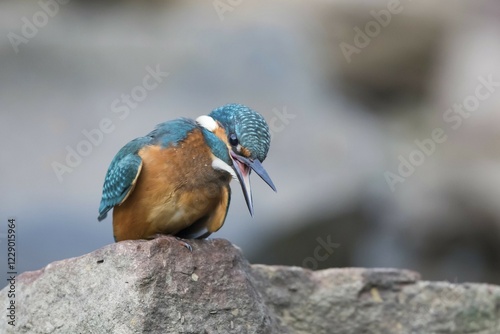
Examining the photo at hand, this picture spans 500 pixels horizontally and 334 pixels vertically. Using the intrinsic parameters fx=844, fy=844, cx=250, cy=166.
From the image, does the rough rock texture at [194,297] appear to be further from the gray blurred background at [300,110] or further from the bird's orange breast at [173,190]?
the gray blurred background at [300,110]

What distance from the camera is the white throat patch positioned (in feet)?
12.5

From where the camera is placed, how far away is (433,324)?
4.33 meters

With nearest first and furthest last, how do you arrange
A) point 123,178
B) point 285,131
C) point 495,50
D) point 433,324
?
point 123,178, point 433,324, point 285,131, point 495,50

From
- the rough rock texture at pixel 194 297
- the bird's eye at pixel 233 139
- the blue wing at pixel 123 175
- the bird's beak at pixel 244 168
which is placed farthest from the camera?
the blue wing at pixel 123 175

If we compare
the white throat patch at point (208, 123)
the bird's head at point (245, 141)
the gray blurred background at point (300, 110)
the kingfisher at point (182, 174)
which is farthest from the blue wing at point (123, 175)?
the gray blurred background at point (300, 110)

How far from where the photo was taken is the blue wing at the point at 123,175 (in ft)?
12.3

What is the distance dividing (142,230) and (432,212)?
16.5 feet

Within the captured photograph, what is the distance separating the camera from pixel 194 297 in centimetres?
336

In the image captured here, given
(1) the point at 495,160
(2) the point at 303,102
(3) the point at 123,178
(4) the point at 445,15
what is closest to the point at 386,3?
(4) the point at 445,15

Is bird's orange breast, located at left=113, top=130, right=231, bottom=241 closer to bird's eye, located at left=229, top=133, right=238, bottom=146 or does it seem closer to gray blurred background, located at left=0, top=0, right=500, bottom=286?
bird's eye, located at left=229, top=133, right=238, bottom=146

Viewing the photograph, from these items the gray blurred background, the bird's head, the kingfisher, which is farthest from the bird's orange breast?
the gray blurred background

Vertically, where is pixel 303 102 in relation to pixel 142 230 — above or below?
above


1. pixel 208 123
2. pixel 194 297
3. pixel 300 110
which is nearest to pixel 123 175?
pixel 208 123

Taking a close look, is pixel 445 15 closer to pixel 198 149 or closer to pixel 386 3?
pixel 386 3
